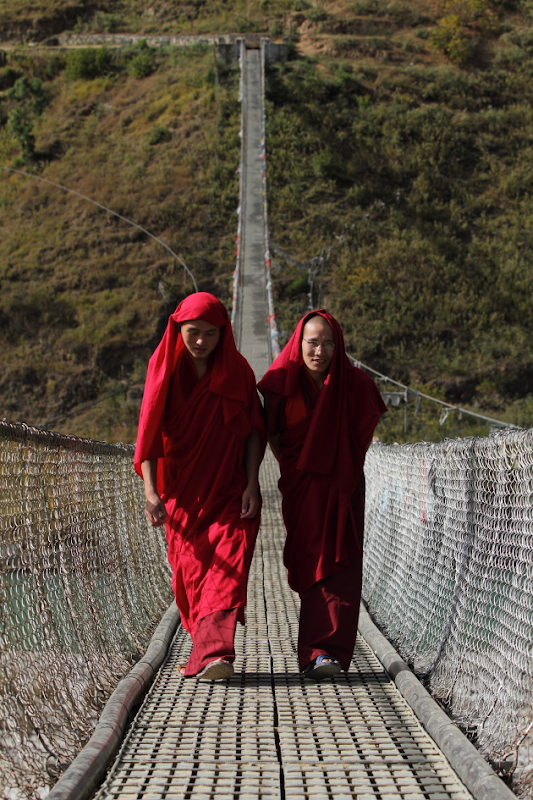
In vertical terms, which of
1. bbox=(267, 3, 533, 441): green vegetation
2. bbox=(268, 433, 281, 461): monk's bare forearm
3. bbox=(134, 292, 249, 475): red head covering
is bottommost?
bbox=(268, 433, 281, 461): monk's bare forearm

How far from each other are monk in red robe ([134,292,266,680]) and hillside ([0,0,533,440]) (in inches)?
625

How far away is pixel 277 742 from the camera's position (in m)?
2.97

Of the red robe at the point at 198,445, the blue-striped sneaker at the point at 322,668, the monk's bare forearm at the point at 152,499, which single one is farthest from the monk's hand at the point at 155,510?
the blue-striped sneaker at the point at 322,668

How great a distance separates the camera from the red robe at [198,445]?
394 centimetres

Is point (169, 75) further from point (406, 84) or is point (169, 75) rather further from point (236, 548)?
point (236, 548)

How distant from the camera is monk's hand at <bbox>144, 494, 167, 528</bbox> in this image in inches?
155

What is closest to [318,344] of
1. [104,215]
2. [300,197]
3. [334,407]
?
[334,407]

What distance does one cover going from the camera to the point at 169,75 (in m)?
42.2

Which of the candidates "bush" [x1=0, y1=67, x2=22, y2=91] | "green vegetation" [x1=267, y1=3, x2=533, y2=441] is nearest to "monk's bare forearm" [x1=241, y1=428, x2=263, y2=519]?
"green vegetation" [x1=267, y1=3, x2=533, y2=441]

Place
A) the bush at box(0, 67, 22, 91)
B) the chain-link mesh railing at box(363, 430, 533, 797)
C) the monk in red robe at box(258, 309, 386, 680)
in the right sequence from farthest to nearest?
the bush at box(0, 67, 22, 91) < the monk in red robe at box(258, 309, 386, 680) < the chain-link mesh railing at box(363, 430, 533, 797)

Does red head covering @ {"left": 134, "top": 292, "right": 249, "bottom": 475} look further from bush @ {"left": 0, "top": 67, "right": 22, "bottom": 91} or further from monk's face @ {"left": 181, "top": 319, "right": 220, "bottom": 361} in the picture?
bush @ {"left": 0, "top": 67, "right": 22, "bottom": 91}

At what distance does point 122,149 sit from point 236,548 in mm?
36030

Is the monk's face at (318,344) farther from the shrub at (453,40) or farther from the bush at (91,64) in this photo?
the bush at (91,64)

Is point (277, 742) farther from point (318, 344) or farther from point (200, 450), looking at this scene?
point (318, 344)
